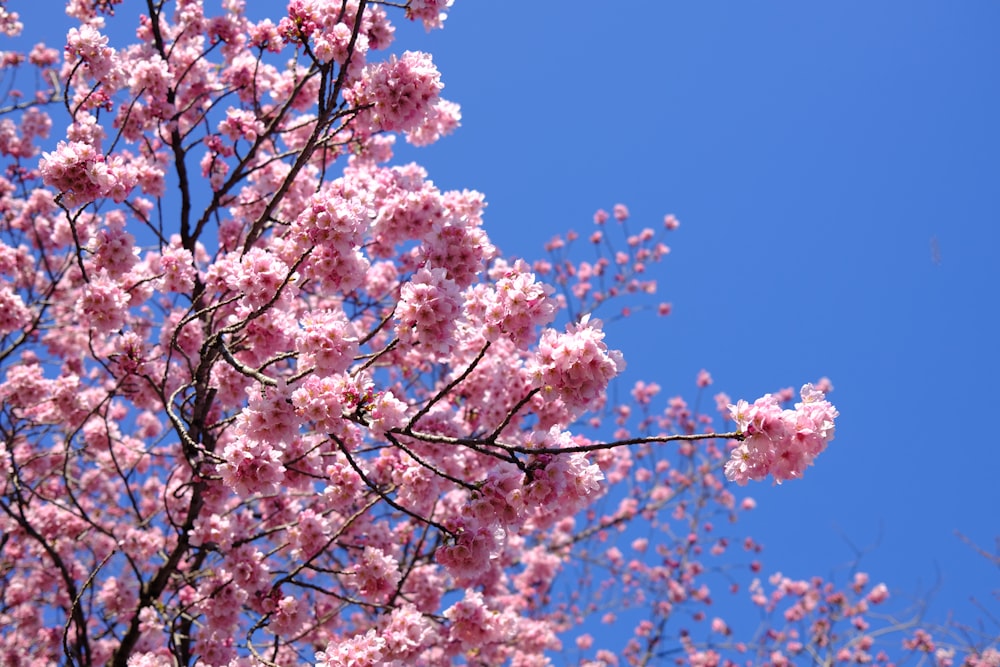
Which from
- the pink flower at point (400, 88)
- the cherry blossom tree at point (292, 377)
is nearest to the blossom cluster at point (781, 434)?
the cherry blossom tree at point (292, 377)

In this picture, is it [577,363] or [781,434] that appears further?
[577,363]

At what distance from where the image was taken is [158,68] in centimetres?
603

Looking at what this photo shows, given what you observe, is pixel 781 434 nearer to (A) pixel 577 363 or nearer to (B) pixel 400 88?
(A) pixel 577 363

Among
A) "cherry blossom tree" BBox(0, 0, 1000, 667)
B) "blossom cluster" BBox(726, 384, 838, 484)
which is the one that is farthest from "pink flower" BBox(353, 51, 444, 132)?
"blossom cluster" BBox(726, 384, 838, 484)

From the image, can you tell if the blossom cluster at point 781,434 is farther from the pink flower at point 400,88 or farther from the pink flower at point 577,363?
the pink flower at point 400,88

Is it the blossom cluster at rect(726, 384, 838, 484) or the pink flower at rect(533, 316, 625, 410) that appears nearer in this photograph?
the blossom cluster at rect(726, 384, 838, 484)

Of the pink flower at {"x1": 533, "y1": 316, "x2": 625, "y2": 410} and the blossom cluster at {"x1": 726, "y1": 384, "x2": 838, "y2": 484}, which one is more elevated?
the pink flower at {"x1": 533, "y1": 316, "x2": 625, "y2": 410}

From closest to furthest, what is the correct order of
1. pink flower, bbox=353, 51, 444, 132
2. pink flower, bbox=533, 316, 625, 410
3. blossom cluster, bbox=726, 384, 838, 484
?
blossom cluster, bbox=726, 384, 838, 484
pink flower, bbox=533, 316, 625, 410
pink flower, bbox=353, 51, 444, 132

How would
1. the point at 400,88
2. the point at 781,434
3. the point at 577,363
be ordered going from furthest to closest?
the point at 400,88, the point at 577,363, the point at 781,434

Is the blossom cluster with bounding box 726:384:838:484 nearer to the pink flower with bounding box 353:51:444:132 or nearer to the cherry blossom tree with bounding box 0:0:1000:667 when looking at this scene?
the cherry blossom tree with bounding box 0:0:1000:667

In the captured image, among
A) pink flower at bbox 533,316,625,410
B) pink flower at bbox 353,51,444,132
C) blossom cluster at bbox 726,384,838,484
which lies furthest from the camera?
pink flower at bbox 353,51,444,132

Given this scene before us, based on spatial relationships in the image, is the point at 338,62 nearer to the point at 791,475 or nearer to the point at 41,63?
the point at 791,475

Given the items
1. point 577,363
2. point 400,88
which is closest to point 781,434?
point 577,363

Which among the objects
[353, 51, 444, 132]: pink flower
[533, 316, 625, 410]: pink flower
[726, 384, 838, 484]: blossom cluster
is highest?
[353, 51, 444, 132]: pink flower
